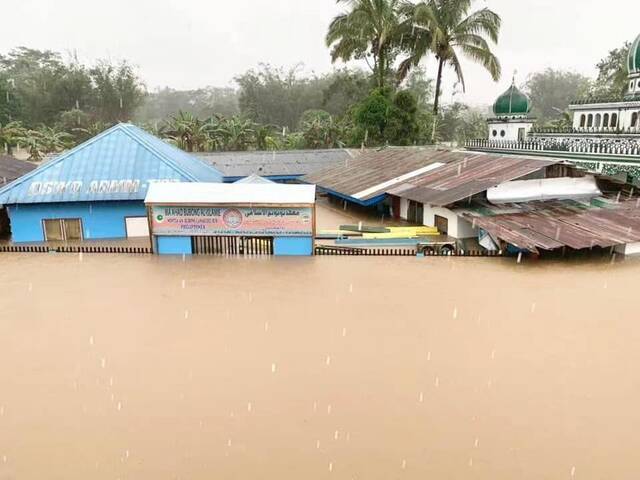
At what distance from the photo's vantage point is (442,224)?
22344 millimetres

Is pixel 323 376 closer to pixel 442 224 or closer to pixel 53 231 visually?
pixel 442 224

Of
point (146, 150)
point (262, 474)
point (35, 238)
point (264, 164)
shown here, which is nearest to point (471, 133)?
point (264, 164)

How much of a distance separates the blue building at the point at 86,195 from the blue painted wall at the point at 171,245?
324 cm

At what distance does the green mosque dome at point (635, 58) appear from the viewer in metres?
31.1

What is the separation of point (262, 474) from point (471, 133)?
186ft

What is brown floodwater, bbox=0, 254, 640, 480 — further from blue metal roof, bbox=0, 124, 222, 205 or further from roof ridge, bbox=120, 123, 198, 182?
roof ridge, bbox=120, 123, 198, 182

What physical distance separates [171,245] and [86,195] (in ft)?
16.3

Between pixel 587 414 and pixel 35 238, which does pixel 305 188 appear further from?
pixel 587 414

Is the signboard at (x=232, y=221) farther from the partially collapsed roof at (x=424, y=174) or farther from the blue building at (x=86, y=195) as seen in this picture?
the partially collapsed roof at (x=424, y=174)

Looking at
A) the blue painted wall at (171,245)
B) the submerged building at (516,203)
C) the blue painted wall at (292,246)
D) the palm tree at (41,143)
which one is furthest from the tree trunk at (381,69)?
the blue painted wall at (171,245)

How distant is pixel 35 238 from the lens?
21969mm

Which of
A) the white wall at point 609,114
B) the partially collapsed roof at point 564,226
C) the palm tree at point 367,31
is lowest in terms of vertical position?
the partially collapsed roof at point 564,226

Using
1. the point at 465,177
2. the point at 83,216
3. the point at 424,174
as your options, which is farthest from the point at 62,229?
the point at 465,177

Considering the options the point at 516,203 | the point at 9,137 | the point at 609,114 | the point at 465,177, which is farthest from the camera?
the point at 9,137
